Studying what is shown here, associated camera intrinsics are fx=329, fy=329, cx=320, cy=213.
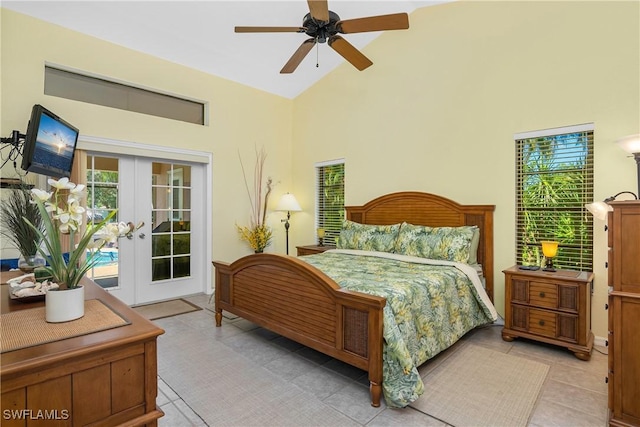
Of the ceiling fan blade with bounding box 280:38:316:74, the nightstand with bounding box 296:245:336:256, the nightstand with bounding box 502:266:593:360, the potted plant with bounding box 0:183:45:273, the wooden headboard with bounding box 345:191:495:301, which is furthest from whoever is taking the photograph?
the nightstand with bounding box 296:245:336:256

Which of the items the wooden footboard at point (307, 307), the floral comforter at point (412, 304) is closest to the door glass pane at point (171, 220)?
the wooden footboard at point (307, 307)

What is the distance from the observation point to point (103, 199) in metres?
4.10

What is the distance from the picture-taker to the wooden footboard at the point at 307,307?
2.13m

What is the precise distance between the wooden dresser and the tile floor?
0.98 metres

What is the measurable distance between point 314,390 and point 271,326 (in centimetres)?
78

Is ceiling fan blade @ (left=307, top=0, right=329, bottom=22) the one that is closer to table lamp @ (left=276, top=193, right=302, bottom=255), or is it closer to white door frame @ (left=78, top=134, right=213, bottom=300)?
white door frame @ (left=78, top=134, right=213, bottom=300)

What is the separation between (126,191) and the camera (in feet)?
14.0

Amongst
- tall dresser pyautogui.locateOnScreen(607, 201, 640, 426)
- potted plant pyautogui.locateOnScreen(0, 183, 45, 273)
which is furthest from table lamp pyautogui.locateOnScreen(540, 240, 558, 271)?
potted plant pyautogui.locateOnScreen(0, 183, 45, 273)

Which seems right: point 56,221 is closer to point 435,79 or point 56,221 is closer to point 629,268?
point 629,268

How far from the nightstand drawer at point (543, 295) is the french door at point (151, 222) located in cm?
416

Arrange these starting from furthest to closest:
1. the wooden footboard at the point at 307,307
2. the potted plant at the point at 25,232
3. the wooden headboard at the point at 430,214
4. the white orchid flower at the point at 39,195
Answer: the wooden headboard at the point at 430,214, the potted plant at the point at 25,232, the wooden footboard at the point at 307,307, the white orchid flower at the point at 39,195

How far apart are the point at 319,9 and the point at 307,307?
225 centimetres

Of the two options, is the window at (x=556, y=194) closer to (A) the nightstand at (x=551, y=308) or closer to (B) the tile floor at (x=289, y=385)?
(A) the nightstand at (x=551, y=308)

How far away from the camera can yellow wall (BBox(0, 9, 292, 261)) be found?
3.35m
